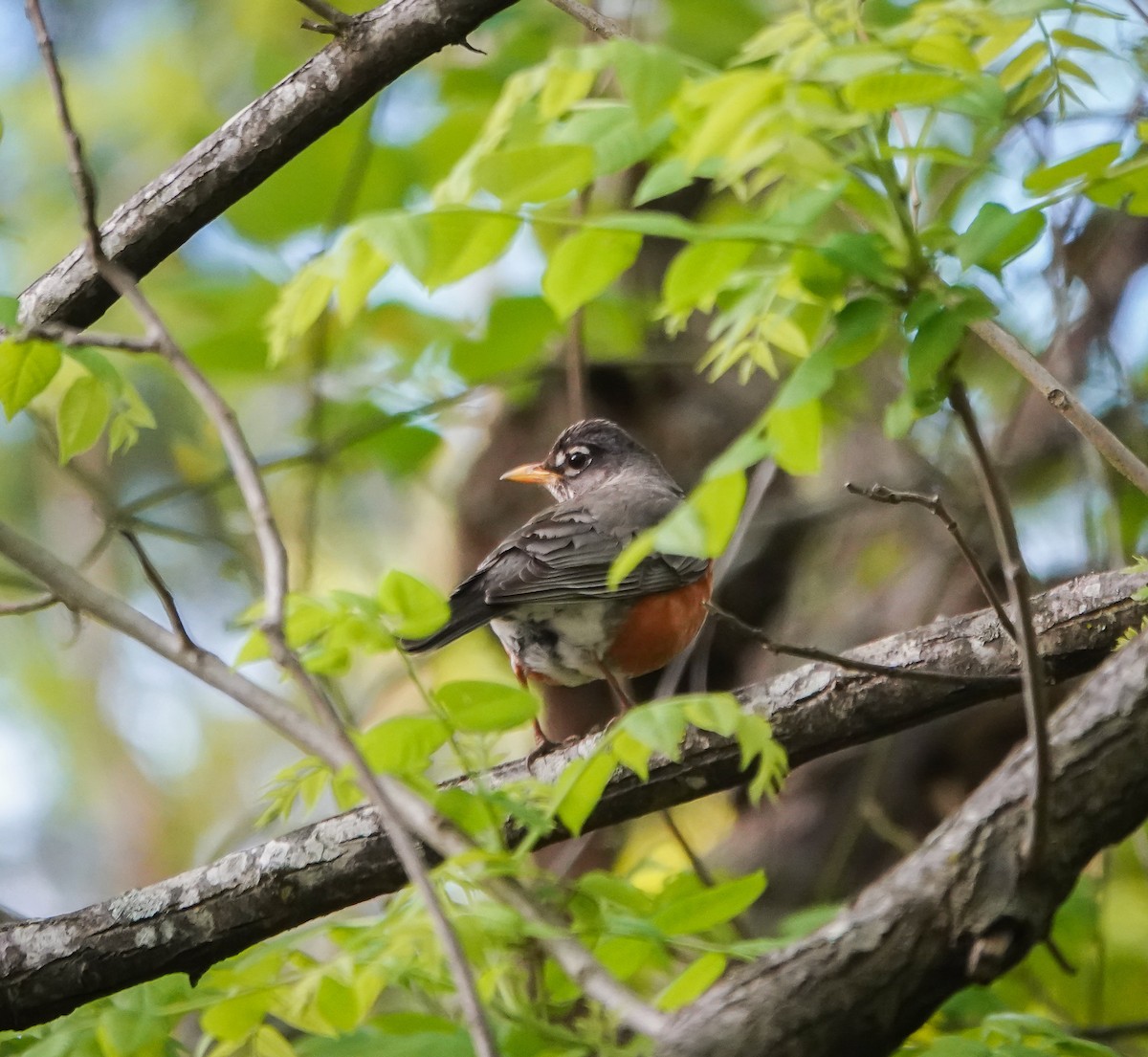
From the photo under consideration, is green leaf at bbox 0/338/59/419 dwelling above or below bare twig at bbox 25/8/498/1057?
above

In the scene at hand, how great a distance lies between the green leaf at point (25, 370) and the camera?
2057 millimetres

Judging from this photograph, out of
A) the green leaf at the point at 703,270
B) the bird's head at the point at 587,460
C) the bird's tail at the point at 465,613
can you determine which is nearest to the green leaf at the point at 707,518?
the green leaf at the point at 703,270

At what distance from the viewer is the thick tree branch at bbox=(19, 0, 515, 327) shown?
115 inches

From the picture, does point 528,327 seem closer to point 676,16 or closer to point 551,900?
point 676,16

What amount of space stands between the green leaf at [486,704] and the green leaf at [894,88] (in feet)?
2.95

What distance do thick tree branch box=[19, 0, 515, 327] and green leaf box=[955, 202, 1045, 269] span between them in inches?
65.3

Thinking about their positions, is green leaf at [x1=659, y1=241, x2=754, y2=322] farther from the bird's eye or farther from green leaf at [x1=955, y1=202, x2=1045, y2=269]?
the bird's eye

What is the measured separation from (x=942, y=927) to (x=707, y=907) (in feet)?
1.77

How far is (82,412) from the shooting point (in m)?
2.29

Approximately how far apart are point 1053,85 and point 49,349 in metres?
1.88

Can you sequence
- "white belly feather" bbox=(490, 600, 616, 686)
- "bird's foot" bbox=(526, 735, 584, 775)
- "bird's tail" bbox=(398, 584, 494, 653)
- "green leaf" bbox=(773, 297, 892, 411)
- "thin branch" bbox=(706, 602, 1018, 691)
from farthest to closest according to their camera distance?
"white belly feather" bbox=(490, 600, 616, 686)
"bird's tail" bbox=(398, 584, 494, 653)
"bird's foot" bbox=(526, 735, 584, 775)
"thin branch" bbox=(706, 602, 1018, 691)
"green leaf" bbox=(773, 297, 892, 411)

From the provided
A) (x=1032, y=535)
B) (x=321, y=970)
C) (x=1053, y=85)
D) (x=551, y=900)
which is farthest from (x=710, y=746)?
(x=1032, y=535)

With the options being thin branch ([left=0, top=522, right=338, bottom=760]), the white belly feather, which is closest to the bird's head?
the white belly feather

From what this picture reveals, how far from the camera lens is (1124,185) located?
5.77ft
